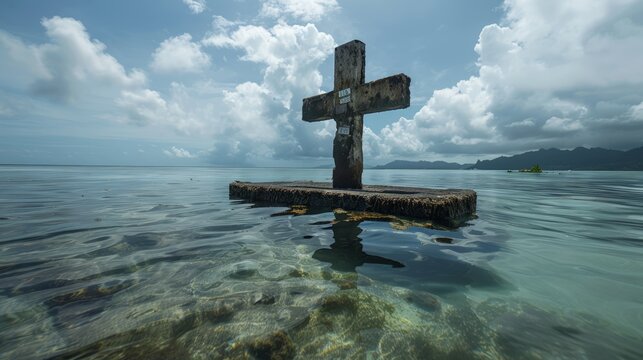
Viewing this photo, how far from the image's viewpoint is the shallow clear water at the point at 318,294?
69.5 inches

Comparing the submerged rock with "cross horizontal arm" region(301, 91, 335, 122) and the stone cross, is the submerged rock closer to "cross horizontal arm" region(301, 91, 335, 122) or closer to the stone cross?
the stone cross

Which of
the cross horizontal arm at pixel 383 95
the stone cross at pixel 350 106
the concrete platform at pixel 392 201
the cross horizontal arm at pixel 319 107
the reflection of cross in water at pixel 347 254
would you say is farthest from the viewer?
the cross horizontal arm at pixel 319 107

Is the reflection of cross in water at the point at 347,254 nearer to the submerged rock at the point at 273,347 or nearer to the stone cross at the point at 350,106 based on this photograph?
the submerged rock at the point at 273,347

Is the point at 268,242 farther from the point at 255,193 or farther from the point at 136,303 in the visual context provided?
the point at 255,193

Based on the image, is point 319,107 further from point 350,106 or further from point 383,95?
point 383,95

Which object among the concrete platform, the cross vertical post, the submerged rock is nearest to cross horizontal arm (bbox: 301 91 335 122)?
the cross vertical post

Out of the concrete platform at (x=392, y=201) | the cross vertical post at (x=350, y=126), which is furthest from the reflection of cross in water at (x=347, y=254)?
the cross vertical post at (x=350, y=126)

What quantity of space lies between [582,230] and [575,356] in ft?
16.5

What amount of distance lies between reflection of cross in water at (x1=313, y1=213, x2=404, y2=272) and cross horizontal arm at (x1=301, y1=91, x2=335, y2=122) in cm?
449

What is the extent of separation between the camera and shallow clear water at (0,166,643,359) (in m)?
1.77

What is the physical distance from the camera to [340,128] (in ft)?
26.0

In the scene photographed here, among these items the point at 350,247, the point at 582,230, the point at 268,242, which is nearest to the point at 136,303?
the point at 268,242

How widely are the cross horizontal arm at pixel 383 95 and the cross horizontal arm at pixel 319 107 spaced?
2.84ft

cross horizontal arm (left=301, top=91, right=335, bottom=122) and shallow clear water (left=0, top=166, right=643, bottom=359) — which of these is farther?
cross horizontal arm (left=301, top=91, right=335, bottom=122)
